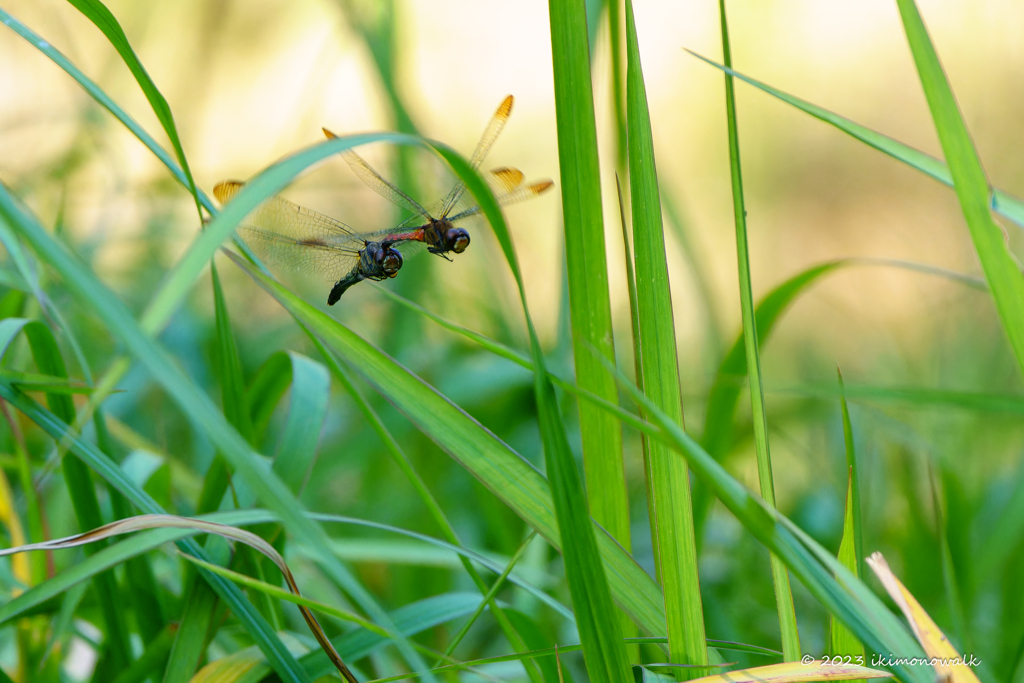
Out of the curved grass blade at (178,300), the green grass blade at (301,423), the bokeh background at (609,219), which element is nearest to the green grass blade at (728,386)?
the bokeh background at (609,219)

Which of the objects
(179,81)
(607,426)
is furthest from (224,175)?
(607,426)

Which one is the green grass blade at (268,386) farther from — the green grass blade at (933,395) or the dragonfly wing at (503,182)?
the green grass blade at (933,395)

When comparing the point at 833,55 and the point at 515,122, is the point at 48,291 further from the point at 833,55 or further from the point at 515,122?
the point at 833,55

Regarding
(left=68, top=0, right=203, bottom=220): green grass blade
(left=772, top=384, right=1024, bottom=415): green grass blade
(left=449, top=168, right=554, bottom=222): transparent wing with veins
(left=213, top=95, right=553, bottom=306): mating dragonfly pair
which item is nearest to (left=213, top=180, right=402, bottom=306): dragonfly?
(left=213, top=95, right=553, bottom=306): mating dragonfly pair

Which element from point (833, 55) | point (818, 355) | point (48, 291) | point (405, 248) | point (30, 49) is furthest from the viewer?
point (833, 55)

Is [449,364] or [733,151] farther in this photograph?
[449,364]

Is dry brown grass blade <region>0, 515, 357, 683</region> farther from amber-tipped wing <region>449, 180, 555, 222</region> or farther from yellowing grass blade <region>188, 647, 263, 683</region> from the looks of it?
amber-tipped wing <region>449, 180, 555, 222</region>
